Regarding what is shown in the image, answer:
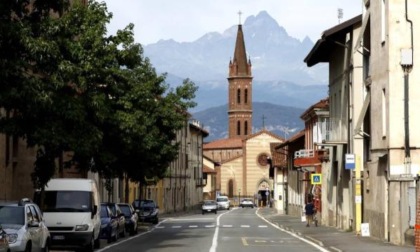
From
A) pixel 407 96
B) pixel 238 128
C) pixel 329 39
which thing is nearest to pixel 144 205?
pixel 329 39

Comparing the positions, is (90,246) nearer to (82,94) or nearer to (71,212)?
(71,212)

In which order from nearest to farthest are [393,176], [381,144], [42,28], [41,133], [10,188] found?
1. [42,28]
2. [41,133]
3. [393,176]
4. [381,144]
5. [10,188]

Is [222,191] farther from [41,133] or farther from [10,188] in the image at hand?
[41,133]

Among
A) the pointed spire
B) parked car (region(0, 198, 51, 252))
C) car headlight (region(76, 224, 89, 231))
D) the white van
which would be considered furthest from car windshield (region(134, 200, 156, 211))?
the pointed spire

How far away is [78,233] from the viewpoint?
27.3 metres

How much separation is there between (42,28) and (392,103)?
13442 millimetres

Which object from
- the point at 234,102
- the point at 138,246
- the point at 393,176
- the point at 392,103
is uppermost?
the point at 234,102

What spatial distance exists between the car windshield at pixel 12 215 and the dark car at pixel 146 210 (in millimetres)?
34090

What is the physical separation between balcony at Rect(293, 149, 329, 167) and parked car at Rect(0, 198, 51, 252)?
30.2m

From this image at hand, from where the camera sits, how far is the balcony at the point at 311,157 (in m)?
51.0

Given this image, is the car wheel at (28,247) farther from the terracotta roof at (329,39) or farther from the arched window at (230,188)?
the arched window at (230,188)

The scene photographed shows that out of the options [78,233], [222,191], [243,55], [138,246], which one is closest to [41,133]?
[78,233]

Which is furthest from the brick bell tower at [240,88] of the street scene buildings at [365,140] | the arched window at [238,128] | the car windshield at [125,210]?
the car windshield at [125,210]

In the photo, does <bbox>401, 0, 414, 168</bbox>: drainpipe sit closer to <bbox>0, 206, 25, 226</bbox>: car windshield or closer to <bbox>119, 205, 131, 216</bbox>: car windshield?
<bbox>119, 205, 131, 216</bbox>: car windshield
